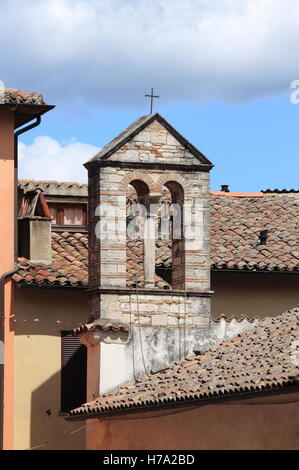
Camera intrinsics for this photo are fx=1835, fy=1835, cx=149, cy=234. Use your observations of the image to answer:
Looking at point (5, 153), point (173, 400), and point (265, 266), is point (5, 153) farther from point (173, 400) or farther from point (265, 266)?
point (173, 400)

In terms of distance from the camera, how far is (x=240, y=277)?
29906 mm

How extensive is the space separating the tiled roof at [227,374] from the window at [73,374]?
9.45 feet

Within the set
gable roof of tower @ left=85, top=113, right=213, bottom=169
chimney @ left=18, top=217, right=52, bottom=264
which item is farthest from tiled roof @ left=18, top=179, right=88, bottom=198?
gable roof of tower @ left=85, top=113, right=213, bottom=169

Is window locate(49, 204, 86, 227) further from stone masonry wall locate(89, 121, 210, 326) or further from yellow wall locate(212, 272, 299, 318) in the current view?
stone masonry wall locate(89, 121, 210, 326)

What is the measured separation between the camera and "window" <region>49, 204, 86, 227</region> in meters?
32.2

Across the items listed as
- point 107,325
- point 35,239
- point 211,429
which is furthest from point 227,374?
point 35,239

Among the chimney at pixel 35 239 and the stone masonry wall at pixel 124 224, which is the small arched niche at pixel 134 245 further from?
the chimney at pixel 35 239

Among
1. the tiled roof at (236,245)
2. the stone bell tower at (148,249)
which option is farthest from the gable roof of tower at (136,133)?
the tiled roof at (236,245)

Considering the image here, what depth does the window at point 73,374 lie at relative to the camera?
28.5 metres

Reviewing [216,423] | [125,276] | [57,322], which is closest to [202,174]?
[125,276]

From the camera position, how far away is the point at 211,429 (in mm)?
22062

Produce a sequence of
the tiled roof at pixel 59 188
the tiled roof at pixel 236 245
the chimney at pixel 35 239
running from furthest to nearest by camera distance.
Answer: the tiled roof at pixel 59 188 → the chimney at pixel 35 239 → the tiled roof at pixel 236 245

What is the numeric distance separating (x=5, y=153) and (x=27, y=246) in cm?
154

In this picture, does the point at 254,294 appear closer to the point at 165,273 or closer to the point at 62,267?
the point at 165,273
